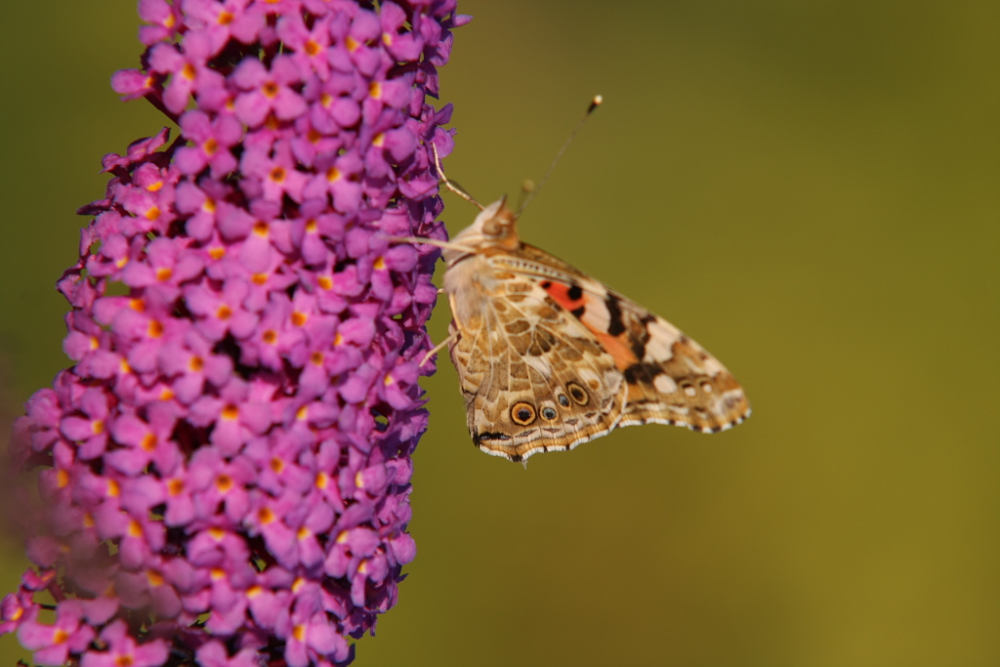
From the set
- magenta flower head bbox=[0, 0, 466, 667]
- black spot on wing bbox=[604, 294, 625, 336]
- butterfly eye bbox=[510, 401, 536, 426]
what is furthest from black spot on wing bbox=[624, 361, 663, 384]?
magenta flower head bbox=[0, 0, 466, 667]

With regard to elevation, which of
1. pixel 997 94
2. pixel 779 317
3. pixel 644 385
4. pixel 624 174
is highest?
pixel 997 94

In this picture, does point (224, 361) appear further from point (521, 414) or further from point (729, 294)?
point (729, 294)

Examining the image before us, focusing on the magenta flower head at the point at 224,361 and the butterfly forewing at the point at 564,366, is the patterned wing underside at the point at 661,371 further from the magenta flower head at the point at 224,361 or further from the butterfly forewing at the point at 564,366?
the magenta flower head at the point at 224,361

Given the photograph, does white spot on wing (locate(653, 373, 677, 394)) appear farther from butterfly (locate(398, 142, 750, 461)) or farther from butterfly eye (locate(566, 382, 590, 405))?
butterfly eye (locate(566, 382, 590, 405))

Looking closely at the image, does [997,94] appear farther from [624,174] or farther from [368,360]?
[368,360]

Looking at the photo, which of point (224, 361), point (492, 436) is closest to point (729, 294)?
point (492, 436)

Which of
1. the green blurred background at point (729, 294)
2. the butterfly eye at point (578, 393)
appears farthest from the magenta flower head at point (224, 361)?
the green blurred background at point (729, 294)

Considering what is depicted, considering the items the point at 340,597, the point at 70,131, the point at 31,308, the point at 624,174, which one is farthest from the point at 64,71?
the point at 340,597
